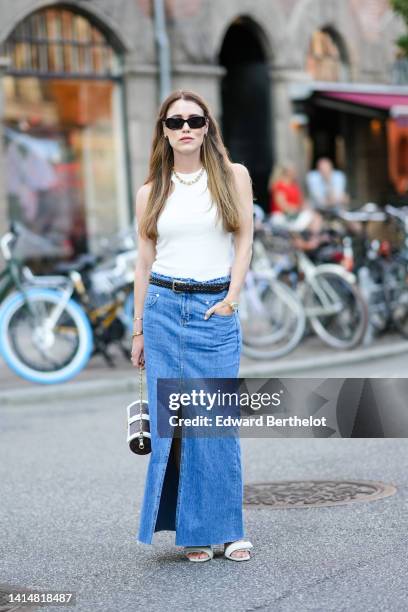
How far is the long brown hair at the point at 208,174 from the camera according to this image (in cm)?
544

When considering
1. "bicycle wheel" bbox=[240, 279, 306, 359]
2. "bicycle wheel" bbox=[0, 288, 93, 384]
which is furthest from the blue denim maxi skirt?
"bicycle wheel" bbox=[240, 279, 306, 359]

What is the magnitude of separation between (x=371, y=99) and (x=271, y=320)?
889 cm

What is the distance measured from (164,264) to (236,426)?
2.29 feet

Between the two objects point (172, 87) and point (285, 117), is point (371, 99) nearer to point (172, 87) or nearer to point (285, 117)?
point (285, 117)

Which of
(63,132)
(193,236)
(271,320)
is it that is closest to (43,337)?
(271,320)

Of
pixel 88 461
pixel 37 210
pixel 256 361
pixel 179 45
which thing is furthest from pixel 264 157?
pixel 88 461

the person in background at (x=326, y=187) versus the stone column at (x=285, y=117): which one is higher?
the stone column at (x=285, y=117)

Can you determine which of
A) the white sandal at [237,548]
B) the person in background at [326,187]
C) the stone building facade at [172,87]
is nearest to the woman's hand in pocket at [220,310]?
the white sandal at [237,548]

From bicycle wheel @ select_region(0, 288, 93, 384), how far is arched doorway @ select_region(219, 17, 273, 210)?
10.6 meters

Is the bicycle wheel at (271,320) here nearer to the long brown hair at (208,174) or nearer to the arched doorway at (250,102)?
the long brown hair at (208,174)

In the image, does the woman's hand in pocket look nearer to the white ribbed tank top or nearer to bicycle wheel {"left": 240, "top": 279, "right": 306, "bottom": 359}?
the white ribbed tank top

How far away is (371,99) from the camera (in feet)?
68.7

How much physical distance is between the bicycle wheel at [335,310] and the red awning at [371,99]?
26.7 feet

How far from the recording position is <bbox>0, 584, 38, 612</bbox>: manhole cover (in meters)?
4.82
